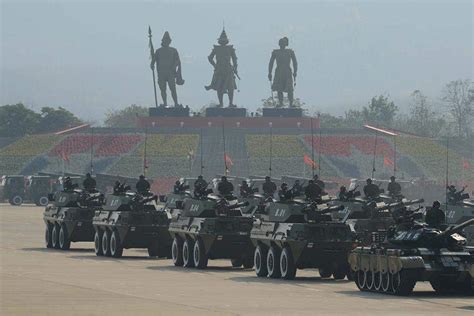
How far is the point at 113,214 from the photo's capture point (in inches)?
2096

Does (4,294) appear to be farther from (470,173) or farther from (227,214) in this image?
(470,173)

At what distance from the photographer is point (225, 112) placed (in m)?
126

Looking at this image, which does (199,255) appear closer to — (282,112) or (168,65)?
(168,65)

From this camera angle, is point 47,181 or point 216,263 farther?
point 47,181

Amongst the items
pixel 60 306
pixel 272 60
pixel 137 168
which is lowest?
pixel 60 306

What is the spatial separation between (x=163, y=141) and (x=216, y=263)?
72064 millimetres

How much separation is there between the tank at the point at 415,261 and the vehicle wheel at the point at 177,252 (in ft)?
33.4

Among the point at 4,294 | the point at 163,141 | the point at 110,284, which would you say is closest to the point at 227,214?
the point at 110,284

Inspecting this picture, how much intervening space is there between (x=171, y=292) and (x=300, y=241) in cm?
504

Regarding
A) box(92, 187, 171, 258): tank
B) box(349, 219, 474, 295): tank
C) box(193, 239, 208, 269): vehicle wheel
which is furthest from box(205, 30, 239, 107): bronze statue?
box(349, 219, 474, 295): tank

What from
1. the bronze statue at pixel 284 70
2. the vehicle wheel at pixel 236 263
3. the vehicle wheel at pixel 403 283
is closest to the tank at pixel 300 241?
the vehicle wheel at pixel 236 263

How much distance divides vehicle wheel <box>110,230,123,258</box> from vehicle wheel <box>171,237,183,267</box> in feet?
13.0

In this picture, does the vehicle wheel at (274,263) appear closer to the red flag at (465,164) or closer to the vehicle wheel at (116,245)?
the vehicle wheel at (116,245)

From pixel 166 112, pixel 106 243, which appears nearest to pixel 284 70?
pixel 166 112
